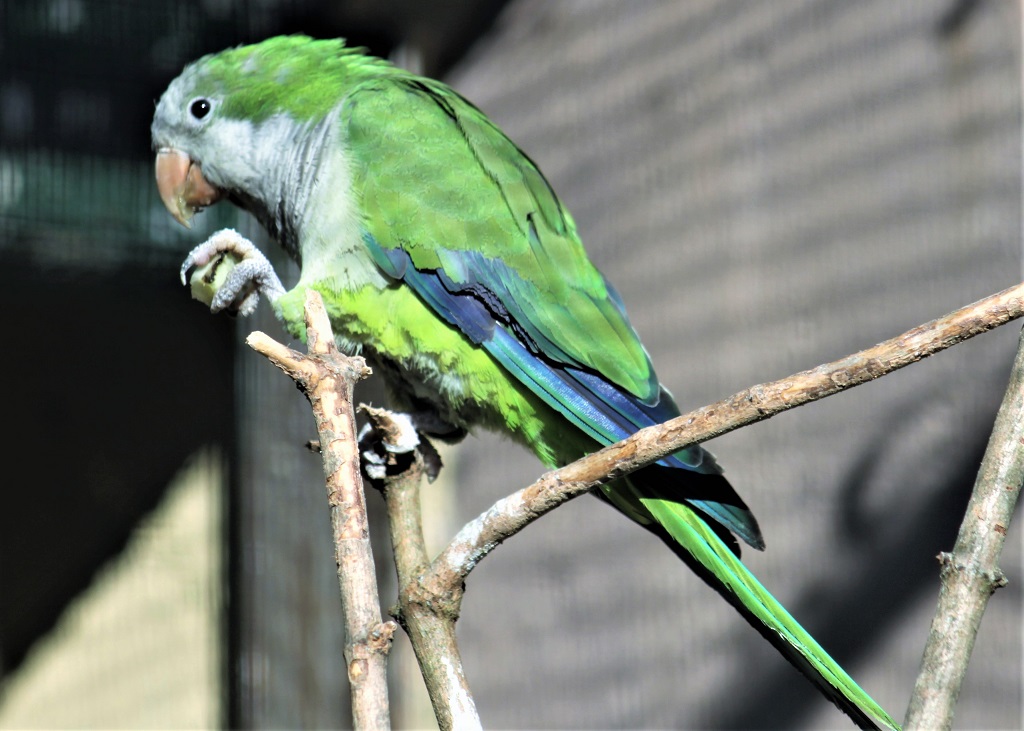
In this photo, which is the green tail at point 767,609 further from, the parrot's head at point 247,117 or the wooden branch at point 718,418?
the parrot's head at point 247,117

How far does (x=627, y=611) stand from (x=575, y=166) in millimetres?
983

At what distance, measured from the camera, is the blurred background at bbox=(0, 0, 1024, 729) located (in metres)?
1.70

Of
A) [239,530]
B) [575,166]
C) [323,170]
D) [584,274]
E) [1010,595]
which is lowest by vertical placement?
[1010,595]

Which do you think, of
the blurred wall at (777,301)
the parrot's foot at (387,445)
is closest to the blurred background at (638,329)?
the blurred wall at (777,301)

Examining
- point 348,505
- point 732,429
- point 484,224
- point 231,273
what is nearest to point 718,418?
point 732,429

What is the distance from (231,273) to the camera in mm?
1534

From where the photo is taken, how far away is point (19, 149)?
8.16 feet

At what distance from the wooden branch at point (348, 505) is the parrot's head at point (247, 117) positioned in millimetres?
691

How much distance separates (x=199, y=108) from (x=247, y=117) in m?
0.10

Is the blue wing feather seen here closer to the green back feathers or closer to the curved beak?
the green back feathers

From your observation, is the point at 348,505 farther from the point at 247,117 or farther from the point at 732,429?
the point at 247,117

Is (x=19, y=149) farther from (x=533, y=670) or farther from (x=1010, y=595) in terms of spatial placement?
(x=1010, y=595)

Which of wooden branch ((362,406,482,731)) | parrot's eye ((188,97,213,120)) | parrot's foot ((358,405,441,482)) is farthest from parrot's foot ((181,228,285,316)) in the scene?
wooden branch ((362,406,482,731))

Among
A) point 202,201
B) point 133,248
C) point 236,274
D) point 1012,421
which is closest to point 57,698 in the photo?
Result: point 133,248
